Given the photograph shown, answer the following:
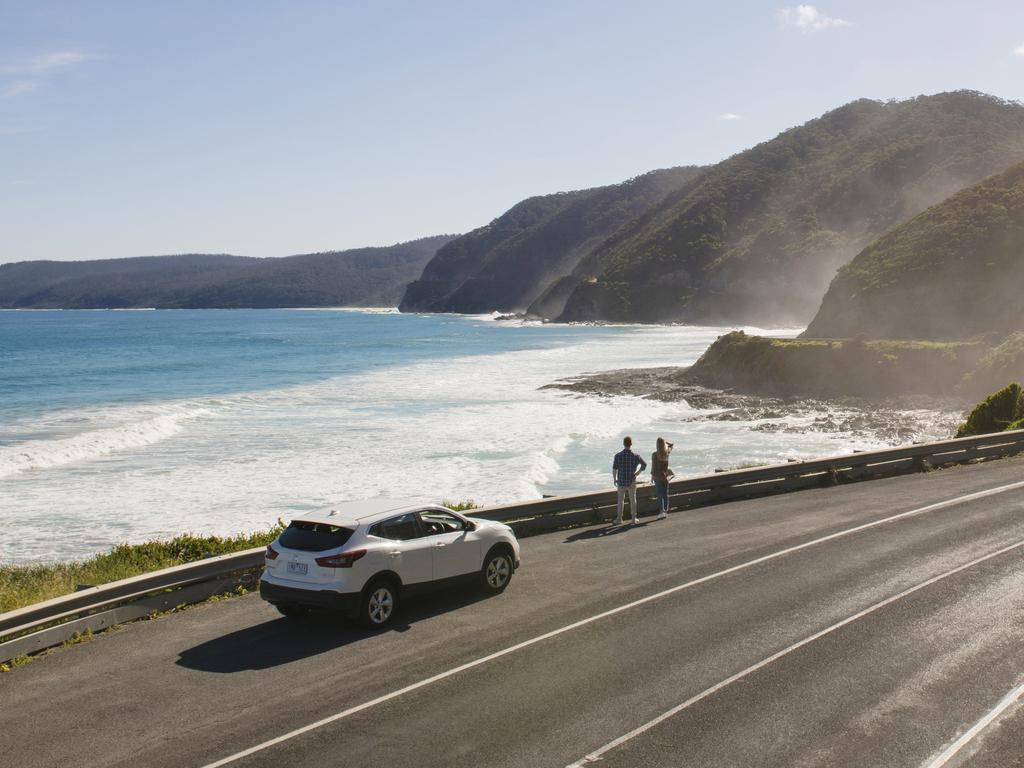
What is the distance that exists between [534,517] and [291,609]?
20.7ft

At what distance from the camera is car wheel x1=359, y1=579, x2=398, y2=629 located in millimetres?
10945

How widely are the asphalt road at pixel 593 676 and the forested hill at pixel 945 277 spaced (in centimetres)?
5261

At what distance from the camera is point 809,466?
21781 mm

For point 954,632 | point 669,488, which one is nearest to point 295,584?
point 954,632

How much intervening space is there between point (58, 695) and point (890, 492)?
56.8 ft

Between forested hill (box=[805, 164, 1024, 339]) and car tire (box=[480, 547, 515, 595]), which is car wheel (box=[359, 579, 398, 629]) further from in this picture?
forested hill (box=[805, 164, 1024, 339])

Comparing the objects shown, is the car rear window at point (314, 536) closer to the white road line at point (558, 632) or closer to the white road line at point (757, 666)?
the white road line at point (558, 632)

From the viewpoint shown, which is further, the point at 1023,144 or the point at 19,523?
the point at 1023,144

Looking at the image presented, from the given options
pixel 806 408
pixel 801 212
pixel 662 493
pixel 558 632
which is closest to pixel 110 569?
pixel 558 632

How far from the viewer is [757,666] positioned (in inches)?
380

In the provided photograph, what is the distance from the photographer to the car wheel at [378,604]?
10945mm

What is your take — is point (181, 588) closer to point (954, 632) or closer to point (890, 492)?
point (954, 632)

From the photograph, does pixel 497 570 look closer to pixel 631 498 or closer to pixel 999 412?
pixel 631 498

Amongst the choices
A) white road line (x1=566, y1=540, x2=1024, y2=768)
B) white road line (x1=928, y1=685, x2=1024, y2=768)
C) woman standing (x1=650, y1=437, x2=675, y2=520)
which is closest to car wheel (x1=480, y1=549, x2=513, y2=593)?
white road line (x1=566, y1=540, x2=1024, y2=768)
